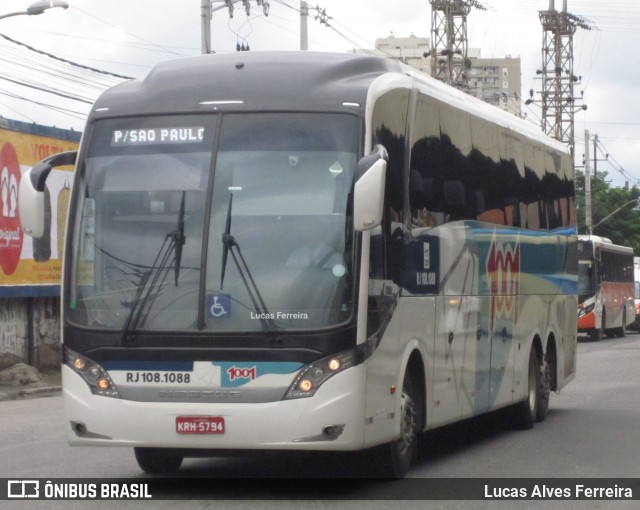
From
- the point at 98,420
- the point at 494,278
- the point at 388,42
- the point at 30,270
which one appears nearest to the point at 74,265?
the point at 98,420

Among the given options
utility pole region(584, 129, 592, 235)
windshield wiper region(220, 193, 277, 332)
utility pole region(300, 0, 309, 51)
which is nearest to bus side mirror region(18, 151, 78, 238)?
windshield wiper region(220, 193, 277, 332)

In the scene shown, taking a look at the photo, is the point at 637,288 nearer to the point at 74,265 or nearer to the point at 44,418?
the point at 44,418

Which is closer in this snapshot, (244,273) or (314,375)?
(314,375)

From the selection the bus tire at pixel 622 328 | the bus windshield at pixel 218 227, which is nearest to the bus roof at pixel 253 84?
the bus windshield at pixel 218 227

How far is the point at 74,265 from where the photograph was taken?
10.4 meters

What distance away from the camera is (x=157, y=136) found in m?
10.5

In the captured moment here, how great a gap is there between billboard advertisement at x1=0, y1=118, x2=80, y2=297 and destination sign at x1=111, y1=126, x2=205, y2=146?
14.9m

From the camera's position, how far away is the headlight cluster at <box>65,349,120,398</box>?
10109 millimetres

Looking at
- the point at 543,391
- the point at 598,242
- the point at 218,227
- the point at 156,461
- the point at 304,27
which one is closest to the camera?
the point at 218,227

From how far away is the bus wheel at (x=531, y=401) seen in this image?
642 inches

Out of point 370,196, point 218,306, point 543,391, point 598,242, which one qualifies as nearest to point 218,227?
point 218,306

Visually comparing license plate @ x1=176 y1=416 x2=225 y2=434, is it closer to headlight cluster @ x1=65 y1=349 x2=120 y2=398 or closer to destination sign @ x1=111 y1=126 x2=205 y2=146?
headlight cluster @ x1=65 y1=349 x2=120 y2=398

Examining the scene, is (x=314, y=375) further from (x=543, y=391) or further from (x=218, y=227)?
(x=543, y=391)

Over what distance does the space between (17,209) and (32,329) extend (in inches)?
95.8
